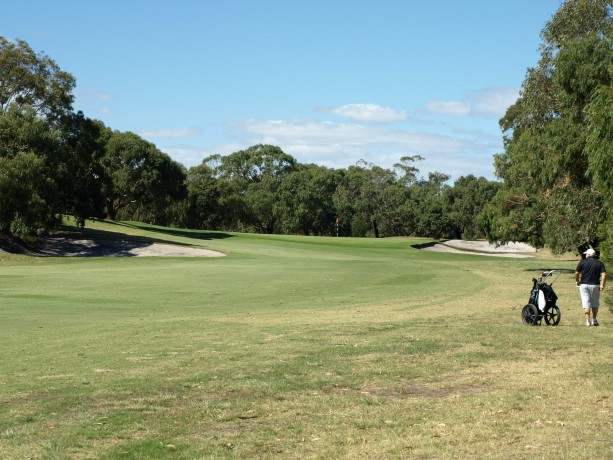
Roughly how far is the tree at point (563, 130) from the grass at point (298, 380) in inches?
454

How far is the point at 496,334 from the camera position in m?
18.0

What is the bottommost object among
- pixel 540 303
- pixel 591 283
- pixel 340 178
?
pixel 540 303

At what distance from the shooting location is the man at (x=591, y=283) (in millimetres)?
20250

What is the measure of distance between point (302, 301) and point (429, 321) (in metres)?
8.49

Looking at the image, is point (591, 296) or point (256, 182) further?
point (256, 182)

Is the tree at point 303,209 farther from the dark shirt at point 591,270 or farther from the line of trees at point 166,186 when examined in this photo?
the dark shirt at point 591,270

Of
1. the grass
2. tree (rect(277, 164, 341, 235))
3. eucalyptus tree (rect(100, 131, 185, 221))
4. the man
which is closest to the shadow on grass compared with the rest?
eucalyptus tree (rect(100, 131, 185, 221))

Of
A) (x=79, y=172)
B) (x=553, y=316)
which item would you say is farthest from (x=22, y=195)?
(x=553, y=316)

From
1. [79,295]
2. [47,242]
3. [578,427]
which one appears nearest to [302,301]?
[79,295]

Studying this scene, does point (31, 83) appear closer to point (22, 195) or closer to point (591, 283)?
point (22, 195)

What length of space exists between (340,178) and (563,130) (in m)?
122

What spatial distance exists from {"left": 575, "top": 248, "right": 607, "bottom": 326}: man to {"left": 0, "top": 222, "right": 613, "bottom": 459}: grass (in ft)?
1.69

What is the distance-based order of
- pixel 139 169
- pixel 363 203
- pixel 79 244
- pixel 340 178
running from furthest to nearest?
1. pixel 340 178
2. pixel 363 203
3. pixel 139 169
4. pixel 79 244

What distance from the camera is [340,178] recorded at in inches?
6235
